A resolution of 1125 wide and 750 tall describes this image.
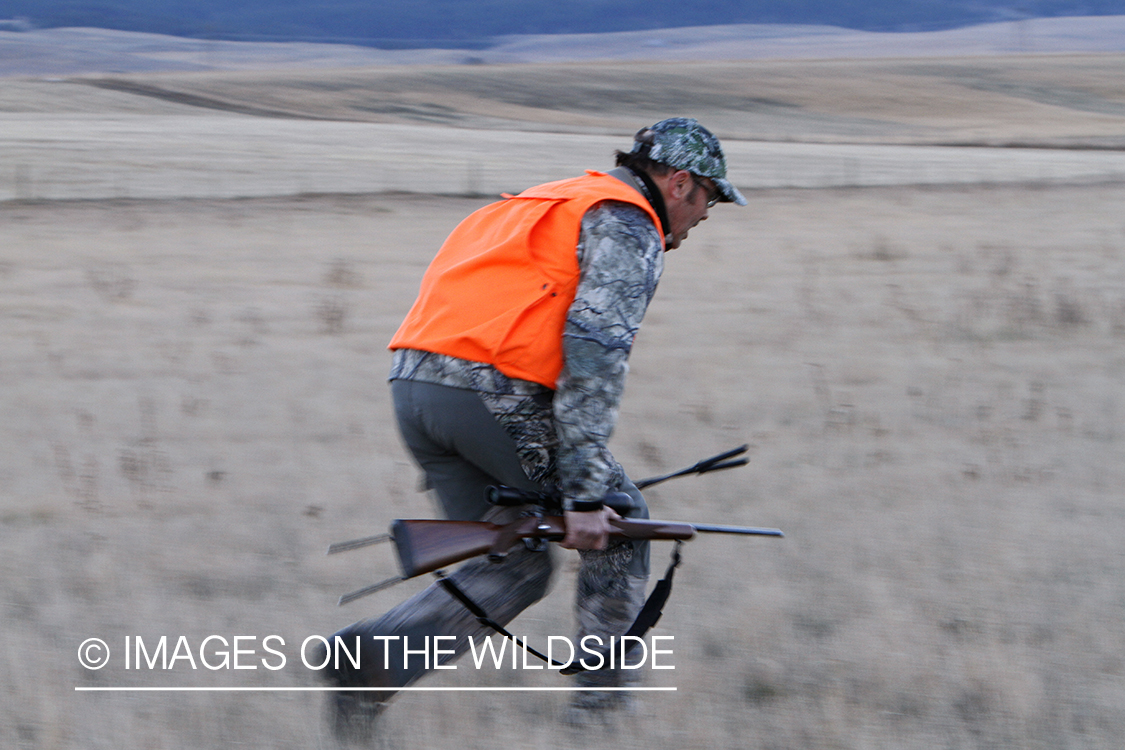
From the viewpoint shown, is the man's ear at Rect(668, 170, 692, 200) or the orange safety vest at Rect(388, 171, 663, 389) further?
the man's ear at Rect(668, 170, 692, 200)

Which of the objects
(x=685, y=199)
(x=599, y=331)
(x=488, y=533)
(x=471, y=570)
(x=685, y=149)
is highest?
(x=685, y=149)

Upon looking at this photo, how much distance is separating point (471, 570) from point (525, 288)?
81cm

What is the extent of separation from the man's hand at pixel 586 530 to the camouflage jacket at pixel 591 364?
42mm

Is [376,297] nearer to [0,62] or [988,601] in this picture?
[988,601]

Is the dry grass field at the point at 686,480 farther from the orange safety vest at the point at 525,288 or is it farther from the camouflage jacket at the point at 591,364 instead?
the orange safety vest at the point at 525,288

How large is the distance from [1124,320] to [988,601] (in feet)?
21.2

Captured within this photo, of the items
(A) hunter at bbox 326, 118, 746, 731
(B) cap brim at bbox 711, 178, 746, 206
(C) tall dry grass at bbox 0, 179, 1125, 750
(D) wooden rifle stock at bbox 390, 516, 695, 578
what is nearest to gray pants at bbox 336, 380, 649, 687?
(A) hunter at bbox 326, 118, 746, 731

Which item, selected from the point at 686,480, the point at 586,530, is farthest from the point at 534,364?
the point at 686,480

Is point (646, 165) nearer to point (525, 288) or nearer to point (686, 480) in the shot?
point (525, 288)

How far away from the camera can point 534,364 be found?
290 centimetres

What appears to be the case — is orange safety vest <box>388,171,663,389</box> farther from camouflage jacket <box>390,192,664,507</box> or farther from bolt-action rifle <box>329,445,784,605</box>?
bolt-action rifle <box>329,445,784,605</box>

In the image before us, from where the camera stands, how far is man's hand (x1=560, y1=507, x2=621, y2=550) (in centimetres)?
294

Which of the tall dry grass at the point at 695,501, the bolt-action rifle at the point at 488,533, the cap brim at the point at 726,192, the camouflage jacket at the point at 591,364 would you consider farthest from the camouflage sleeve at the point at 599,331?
the tall dry grass at the point at 695,501

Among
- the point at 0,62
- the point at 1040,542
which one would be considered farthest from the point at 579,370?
the point at 0,62
